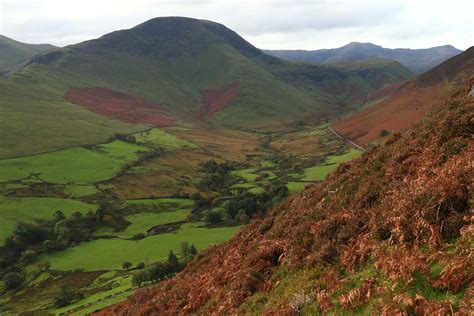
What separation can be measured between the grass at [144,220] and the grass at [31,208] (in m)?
10.6

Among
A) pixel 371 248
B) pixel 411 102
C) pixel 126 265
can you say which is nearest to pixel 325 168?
pixel 411 102

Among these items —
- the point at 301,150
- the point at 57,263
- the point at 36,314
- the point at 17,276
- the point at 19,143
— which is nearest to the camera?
the point at 36,314

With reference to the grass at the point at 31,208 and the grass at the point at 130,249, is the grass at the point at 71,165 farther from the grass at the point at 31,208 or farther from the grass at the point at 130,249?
the grass at the point at 130,249

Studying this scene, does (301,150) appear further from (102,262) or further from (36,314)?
(36,314)

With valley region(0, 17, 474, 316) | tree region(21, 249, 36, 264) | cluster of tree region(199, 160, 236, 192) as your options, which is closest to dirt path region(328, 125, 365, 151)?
valley region(0, 17, 474, 316)

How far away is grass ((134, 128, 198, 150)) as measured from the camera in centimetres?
17462

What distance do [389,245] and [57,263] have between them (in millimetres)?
90681

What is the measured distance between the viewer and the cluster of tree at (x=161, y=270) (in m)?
60.2

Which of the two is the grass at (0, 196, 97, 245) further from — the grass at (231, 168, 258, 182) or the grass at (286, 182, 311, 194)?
the grass at (286, 182, 311, 194)

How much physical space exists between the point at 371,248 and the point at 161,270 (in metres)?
55.2

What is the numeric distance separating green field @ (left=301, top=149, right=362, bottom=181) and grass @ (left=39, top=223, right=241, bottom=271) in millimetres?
37086

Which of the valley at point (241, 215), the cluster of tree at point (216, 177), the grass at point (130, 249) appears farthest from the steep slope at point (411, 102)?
the grass at point (130, 249)

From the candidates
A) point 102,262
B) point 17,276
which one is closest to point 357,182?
point 102,262

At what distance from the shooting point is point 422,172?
56.6 ft
